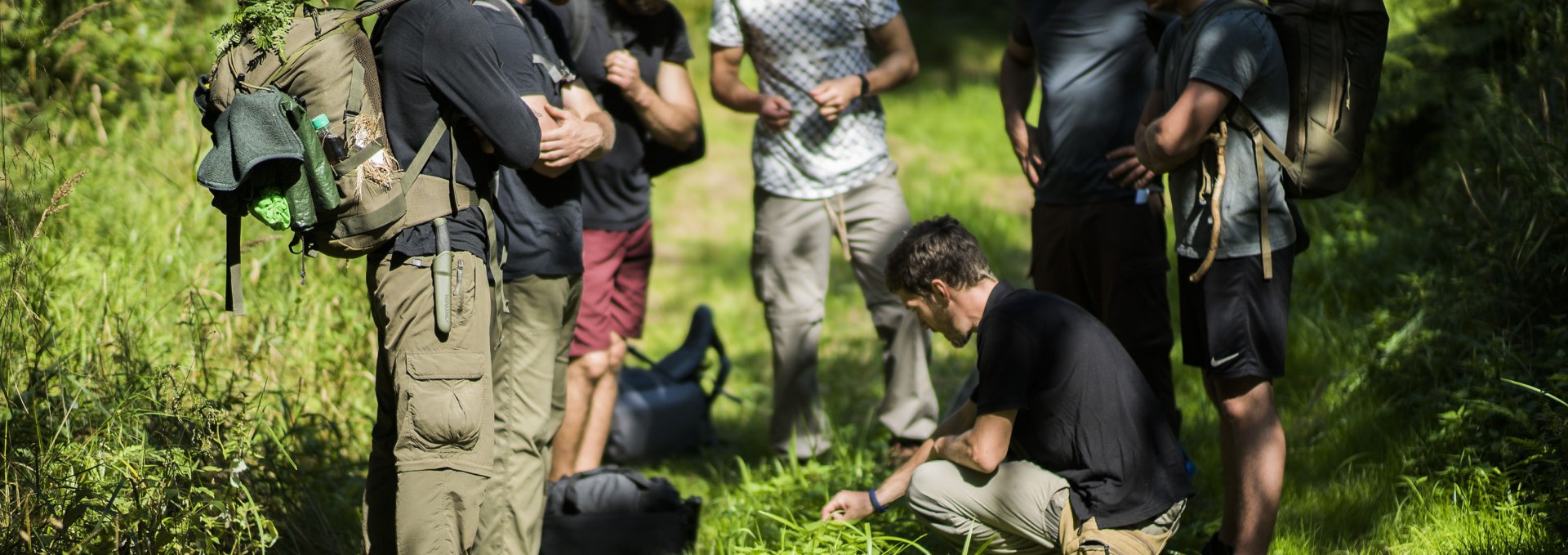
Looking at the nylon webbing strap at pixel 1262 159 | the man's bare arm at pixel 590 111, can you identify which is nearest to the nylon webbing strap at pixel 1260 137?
the nylon webbing strap at pixel 1262 159

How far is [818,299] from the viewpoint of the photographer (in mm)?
4766

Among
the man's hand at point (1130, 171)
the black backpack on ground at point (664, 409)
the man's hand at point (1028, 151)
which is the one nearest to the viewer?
the man's hand at point (1130, 171)

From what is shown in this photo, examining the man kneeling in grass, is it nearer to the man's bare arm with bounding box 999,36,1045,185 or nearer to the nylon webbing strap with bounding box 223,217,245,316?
the man's bare arm with bounding box 999,36,1045,185

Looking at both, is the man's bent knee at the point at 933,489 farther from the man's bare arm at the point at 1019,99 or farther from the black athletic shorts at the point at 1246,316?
the man's bare arm at the point at 1019,99

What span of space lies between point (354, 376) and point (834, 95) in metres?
2.06

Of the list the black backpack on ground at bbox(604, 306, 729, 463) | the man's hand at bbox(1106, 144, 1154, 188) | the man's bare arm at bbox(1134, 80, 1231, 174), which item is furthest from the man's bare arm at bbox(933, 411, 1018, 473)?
the black backpack on ground at bbox(604, 306, 729, 463)

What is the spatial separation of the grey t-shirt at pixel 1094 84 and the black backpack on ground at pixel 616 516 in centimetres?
164

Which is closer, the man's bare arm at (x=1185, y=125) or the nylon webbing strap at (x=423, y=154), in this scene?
the nylon webbing strap at (x=423, y=154)

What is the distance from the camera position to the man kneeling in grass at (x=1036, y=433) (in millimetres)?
3172

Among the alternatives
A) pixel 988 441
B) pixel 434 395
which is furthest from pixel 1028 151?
pixel 434 395

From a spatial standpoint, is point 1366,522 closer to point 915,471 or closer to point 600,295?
point 915,471

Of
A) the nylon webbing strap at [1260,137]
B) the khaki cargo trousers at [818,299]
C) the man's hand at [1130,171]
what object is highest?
the nylon webbing strap at [1260,137]

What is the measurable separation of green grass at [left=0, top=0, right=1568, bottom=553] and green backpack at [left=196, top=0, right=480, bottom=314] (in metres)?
0.64

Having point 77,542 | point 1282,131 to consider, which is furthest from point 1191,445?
point 77,542
